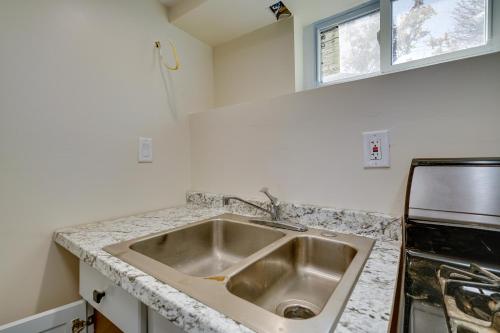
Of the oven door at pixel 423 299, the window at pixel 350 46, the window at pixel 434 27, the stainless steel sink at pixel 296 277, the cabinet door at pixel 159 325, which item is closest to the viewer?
the oven door at pixel 423 299

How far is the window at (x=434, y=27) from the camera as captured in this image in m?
1.04

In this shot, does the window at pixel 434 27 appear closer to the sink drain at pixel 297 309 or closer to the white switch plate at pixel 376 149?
the white switch plate at pixel 376 149

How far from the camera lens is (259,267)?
2.19 feet

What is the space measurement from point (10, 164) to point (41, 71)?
0.37 meters

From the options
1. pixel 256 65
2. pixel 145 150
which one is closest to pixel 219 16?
pixel 256 65

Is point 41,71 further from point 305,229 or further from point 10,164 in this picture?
point 305,229

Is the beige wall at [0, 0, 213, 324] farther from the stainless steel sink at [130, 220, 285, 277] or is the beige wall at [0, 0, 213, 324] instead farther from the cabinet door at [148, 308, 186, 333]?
the cabinet door at [148, 308, 186, 333]

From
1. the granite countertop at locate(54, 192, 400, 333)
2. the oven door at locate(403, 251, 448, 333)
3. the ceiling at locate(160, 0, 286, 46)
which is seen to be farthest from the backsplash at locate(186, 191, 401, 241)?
the ceiling at locate(160, 0, 286, 46)

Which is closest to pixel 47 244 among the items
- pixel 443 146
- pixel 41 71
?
pixel 41 71

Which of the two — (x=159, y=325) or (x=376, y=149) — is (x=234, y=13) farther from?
(x=159, y=325)

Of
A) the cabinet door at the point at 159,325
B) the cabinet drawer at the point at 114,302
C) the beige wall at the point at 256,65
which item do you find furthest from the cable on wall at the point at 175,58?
the cabinet door at the point at 159,325

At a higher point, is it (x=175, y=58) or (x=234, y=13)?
(x=234, y=13)

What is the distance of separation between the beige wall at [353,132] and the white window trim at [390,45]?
0.51m

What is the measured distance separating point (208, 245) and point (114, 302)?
449 mm
